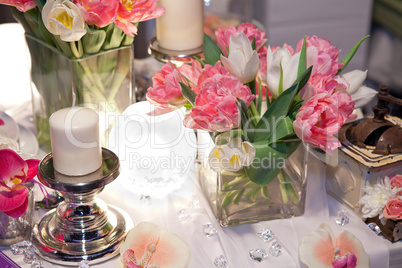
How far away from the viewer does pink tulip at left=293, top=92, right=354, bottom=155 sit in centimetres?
75

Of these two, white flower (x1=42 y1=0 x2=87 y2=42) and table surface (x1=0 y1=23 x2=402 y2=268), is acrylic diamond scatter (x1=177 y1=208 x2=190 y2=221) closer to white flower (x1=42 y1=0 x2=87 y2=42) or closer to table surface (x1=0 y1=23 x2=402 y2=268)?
table surface (x1=0 y1=23 x2=402 y2=268)

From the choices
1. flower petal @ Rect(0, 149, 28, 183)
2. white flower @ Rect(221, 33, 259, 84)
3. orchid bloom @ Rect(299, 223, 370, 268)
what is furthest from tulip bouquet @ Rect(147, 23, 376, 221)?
flower petal @ Rect(0, 149, 28, 183)

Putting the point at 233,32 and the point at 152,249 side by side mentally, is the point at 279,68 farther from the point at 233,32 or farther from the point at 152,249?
the point at 152,249

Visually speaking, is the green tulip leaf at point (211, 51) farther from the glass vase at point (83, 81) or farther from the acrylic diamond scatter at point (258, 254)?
the acrylic diamond scatter at point (258, 254)

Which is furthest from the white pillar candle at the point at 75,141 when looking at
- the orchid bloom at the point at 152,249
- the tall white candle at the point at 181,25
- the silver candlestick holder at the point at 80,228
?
the tall white candle at the point at 181,25

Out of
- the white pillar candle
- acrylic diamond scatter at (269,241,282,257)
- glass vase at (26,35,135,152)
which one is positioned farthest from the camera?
glass vase at (26,35,135,152)

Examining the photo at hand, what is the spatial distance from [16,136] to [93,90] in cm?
18

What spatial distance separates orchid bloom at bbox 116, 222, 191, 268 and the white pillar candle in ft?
0.40

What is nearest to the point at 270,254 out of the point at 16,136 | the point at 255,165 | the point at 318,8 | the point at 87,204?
the point at 255,165

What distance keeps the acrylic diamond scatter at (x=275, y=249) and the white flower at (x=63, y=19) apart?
450 millimetres

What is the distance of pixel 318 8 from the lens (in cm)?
243

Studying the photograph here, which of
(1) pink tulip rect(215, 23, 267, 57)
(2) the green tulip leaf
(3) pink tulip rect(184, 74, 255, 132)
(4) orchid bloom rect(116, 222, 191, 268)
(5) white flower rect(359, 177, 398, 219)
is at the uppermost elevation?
(1) pink tulip rect(215, 23, 267, 57)

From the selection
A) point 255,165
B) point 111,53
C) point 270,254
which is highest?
point 111,53

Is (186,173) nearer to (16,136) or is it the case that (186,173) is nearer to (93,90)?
(93,90)
